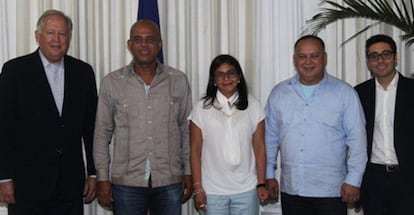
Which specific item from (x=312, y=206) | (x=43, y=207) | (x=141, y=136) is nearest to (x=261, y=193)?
(x=312, y=206)

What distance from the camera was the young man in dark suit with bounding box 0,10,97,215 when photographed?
9.68 feet

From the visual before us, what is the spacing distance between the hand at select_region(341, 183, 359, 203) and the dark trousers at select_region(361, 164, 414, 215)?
0.17m

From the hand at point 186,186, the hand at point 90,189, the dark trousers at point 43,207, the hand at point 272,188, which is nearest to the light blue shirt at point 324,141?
the hand at point 272,188

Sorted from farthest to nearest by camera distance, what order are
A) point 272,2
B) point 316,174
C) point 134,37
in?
point 272,2 → point 134,37 → point 316,174

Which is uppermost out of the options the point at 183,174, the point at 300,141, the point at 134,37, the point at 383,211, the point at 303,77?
the point at 134,37

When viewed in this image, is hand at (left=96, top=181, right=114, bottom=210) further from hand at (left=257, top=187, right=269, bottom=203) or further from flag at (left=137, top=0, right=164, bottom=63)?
flag at (left=137, top=0, right=164, bottom=63)

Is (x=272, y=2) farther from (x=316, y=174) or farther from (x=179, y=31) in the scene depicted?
(x=316, y=174)

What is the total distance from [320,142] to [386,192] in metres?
0.52

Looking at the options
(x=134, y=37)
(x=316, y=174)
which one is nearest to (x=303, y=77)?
(x=316, y=174)

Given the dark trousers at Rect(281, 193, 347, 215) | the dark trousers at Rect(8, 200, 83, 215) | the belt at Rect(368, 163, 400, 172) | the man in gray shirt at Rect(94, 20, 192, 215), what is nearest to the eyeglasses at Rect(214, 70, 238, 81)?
the man in gray shirt at Rect(94, 20, 192, 215)

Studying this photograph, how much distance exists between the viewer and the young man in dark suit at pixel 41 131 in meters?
2.95

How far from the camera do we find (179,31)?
13.4 ft

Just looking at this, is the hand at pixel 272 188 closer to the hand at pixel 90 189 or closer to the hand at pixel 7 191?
the hand at pixel 90 189

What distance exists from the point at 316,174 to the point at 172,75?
3.78 feet
